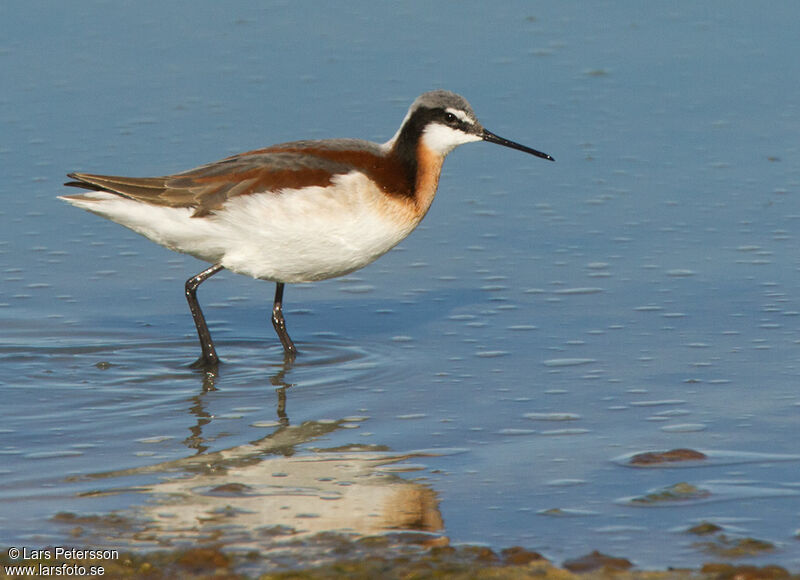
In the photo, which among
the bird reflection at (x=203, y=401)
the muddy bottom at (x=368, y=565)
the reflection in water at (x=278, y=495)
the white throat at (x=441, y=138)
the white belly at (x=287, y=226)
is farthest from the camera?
the white throat at (x=441, y=138)

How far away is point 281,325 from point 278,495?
2.98m

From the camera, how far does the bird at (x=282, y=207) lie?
9.59 metres

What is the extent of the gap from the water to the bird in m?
0.69

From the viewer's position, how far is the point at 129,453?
7969 mm

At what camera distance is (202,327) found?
9859 mm

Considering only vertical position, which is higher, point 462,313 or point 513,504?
point 462,313

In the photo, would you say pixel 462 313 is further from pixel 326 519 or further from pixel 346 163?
pixel 326 519

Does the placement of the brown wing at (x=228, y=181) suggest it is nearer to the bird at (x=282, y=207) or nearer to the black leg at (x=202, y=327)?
the bird at (x=282, y=207)

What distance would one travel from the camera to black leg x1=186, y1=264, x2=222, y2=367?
31.9 ft

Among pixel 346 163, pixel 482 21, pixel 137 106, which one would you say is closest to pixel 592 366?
pixel 346 163

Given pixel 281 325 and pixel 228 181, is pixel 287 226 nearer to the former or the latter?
→ pixel 228 181

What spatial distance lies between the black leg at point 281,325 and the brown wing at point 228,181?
2.96 feet

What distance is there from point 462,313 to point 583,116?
14.4 feet

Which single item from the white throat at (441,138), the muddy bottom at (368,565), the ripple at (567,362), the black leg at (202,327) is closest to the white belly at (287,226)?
the black leg at (202,327)
